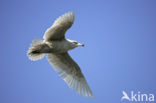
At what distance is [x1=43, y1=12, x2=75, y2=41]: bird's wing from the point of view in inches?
374

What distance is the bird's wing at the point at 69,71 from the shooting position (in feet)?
34.7

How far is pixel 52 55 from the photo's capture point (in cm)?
1065

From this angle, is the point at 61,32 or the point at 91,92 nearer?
the point at 61,32

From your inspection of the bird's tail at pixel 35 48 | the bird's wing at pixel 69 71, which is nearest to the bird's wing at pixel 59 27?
the bird's tail at pixel 35 48

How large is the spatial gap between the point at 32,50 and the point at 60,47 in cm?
74

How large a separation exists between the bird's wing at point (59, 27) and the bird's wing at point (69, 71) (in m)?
0.91

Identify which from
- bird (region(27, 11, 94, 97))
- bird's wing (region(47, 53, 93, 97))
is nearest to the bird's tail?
bird (region(27, 11, 94, 97))

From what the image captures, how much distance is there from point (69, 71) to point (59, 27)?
1.61 meters

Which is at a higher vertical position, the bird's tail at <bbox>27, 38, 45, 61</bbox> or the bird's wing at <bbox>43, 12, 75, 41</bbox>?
the bird's wing at <bbox>43, 12, 75, 41</bbox>

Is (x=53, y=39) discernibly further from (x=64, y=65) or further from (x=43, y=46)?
(x=64, y=65)

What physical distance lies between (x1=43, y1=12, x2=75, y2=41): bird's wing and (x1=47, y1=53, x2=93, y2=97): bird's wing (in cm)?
91

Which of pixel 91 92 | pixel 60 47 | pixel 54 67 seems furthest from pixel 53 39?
pixel 91 92

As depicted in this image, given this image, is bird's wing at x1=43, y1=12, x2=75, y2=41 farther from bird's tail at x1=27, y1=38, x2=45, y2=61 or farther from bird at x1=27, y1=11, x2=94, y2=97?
bird's tail at x1=27, y1=38, x2=45, y2=61

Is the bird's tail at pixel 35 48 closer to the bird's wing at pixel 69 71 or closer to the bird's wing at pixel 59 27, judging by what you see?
the bird's wing at pixel 59 27
